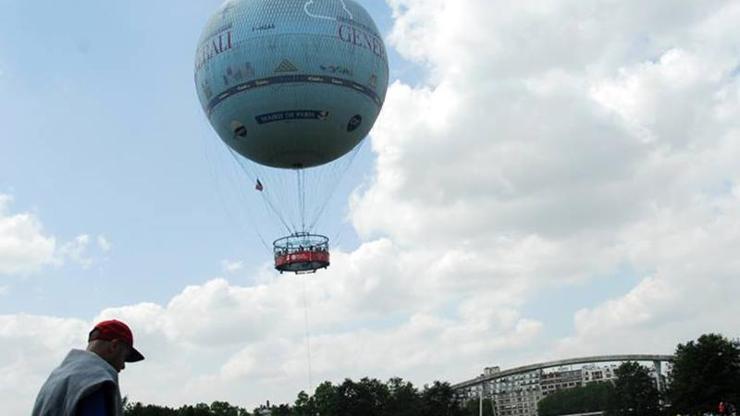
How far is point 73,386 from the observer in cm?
536

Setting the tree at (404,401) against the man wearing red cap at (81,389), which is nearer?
the man wearing red cap at (81,389)

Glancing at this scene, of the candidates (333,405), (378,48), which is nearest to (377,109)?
(378,48)

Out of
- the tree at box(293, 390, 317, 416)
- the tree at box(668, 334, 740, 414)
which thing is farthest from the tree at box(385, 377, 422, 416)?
the tree at box(668, 334, 740, 414)

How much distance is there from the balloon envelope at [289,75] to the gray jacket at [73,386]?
3432cm

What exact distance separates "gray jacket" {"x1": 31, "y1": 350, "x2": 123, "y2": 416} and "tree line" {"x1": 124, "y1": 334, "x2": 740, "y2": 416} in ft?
315

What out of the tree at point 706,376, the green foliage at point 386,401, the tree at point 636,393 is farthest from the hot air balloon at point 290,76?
the tree at point 636,393

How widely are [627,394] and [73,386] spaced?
134 metres

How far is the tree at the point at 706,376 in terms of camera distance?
305 ft

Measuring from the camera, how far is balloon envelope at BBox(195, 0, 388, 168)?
3922 centimetres

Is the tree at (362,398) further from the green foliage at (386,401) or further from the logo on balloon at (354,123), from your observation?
the logo on balloon at (354,123)

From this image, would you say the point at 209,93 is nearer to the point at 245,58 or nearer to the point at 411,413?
the point at 245,58

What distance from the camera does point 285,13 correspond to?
39.7m

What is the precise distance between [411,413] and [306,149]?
8869 cm

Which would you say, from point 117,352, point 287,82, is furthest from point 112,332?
point 287,82
